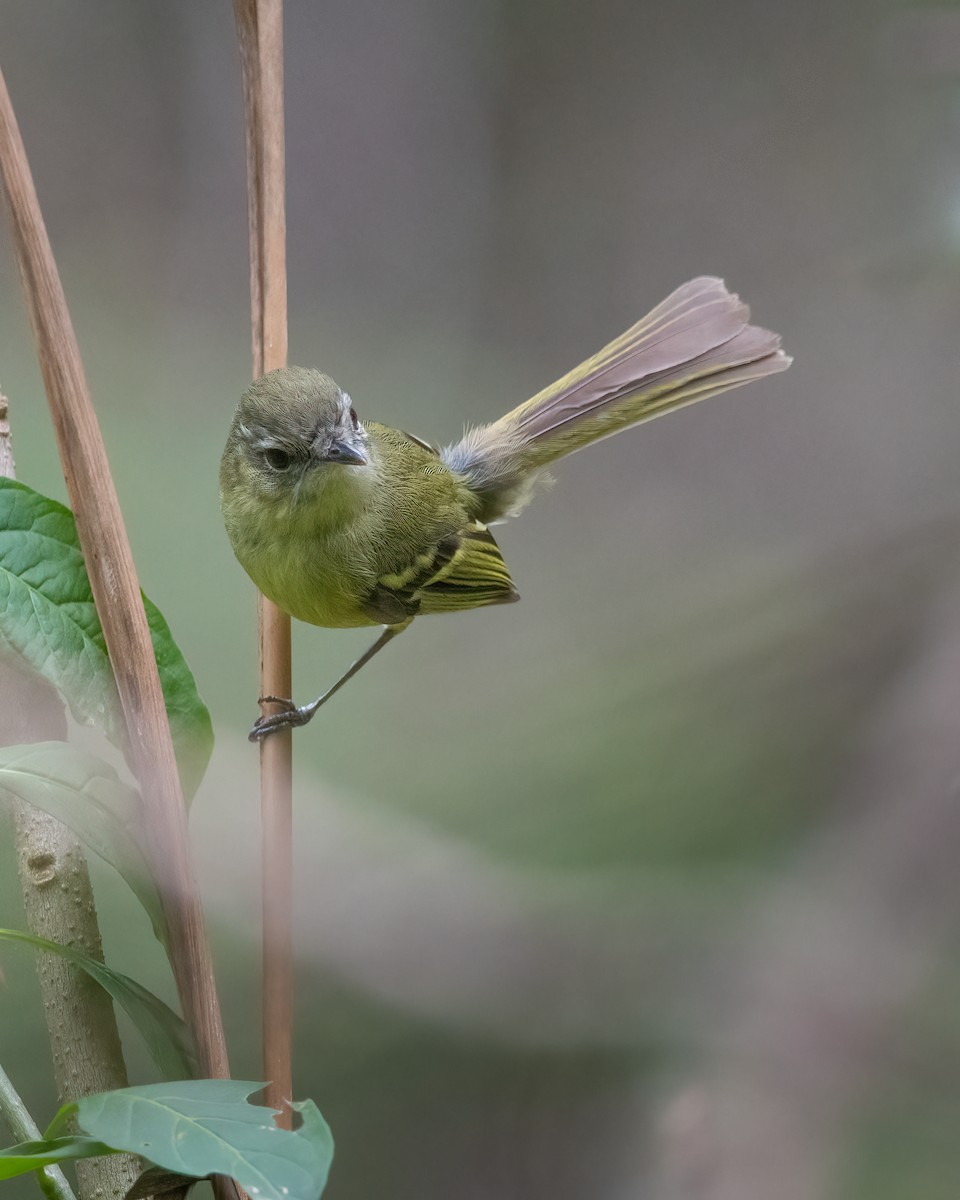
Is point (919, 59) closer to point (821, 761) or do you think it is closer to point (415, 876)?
point (821, 761)

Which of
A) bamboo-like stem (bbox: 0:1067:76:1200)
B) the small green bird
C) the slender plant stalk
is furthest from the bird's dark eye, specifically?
bamboo-like stem (bbox: 0:1067:76:1200)

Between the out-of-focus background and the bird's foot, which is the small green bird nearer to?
the bird's foot

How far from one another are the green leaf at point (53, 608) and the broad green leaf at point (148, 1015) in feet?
0.25

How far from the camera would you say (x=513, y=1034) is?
0.93 m

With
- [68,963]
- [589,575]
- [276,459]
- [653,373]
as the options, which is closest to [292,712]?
[276,459]

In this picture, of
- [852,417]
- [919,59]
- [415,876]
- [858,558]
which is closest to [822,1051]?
[415,876]

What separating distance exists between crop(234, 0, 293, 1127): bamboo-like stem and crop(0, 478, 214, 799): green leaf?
12 centimetres

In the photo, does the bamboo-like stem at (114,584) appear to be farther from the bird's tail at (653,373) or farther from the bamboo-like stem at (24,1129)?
the bird's tail at (653,373)

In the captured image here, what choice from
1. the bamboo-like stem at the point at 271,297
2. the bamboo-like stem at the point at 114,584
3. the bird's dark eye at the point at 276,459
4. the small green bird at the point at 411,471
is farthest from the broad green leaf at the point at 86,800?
the bird's dark eye at the point at 276,459

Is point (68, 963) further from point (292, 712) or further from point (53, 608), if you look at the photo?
point (292, 712)

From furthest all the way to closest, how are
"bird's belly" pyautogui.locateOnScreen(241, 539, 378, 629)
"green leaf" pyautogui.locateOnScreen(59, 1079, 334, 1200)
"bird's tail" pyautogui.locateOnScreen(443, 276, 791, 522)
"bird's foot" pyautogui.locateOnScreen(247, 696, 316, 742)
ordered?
"bird's tail" pyautogui.locateOnScreen(443, 276, 791, 522), "bird's belly" pyautogui.locateOnScreen(241, 539, 378, 629), "bird's foot" pyautogui.locateOnScreen(247, 696, 316, 742), "green leaf" pyautogui.locateOnScreen(59, 1079, 334, 1200)

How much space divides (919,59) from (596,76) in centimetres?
35

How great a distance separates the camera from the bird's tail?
85cm

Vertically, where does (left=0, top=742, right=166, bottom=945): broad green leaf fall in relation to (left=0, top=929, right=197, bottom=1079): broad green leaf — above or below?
above
